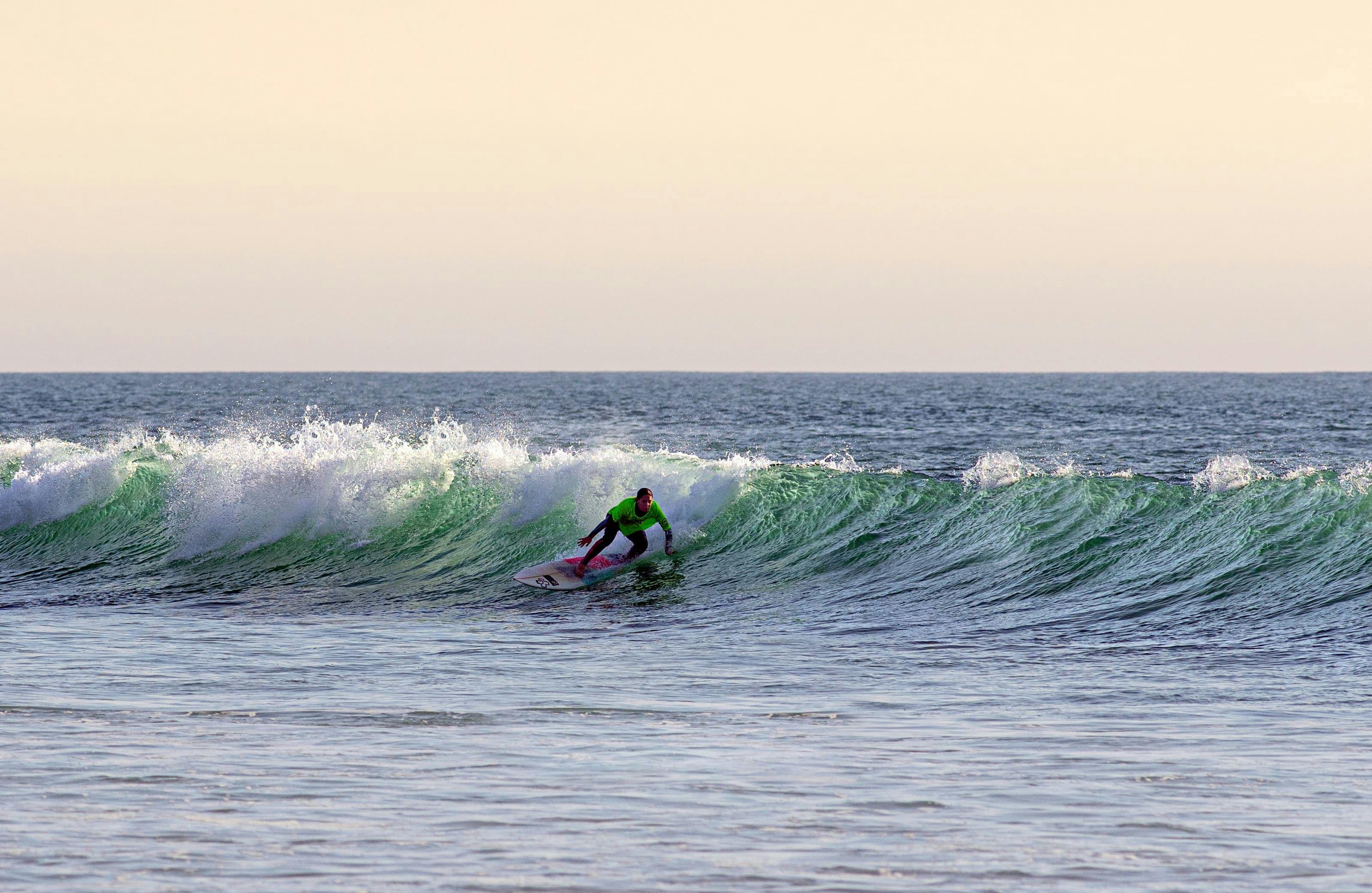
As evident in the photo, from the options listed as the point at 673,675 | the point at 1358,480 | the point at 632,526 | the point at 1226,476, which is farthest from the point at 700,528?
the point at 673,675

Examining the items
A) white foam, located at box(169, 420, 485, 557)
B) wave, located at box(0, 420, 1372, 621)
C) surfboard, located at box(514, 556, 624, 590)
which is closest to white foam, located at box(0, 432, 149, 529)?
wave, located at box(0, 420, 1372, 621)

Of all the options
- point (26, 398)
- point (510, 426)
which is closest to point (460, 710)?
point (510, 426)

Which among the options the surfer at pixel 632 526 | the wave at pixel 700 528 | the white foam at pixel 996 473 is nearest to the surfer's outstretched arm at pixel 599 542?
the surfer at pixel 632 526

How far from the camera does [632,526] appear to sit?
19.1m

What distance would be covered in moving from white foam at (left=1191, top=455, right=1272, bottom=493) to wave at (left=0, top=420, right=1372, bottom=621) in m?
0.04

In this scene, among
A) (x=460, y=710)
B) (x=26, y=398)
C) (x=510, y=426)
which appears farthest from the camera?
(x=26, y=398)

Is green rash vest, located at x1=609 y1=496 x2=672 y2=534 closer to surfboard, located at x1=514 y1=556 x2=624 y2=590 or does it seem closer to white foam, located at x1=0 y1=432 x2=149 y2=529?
surfboard, located at x1=514 y1=556 x2=624 y2=590

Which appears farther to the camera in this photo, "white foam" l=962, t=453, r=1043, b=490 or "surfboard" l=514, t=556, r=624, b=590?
"white foam" l=962, t=453, r=1043, b=490

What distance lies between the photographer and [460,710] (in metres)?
10.0

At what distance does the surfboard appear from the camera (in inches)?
714

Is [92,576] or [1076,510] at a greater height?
[1076,510]

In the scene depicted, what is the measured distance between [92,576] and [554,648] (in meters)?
9.96

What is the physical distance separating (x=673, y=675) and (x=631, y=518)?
7388 millimetres

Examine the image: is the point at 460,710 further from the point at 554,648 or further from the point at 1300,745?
the point at 1300,745
